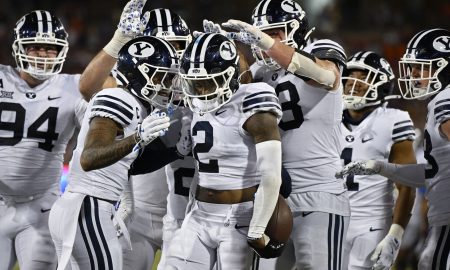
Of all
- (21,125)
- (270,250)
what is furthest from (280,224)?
(21,125)

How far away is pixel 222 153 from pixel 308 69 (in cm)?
63

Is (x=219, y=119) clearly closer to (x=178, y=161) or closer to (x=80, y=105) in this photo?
(x=178, y=161)

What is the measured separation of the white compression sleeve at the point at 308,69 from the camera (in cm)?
448

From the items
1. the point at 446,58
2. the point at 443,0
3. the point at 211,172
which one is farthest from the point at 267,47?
the point at 443,0

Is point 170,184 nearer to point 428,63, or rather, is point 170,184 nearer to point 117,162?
point 117,162

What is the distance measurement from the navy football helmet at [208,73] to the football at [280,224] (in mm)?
593

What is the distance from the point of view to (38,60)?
5.40 m

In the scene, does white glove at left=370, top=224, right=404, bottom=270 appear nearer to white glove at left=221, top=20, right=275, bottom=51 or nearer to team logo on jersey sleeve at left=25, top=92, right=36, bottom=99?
white glove at left=221, top=20, right=275, bottom=51

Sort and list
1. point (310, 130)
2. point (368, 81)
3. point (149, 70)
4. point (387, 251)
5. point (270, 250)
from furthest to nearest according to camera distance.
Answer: point (368, 81), point (387, 251), point (310, 130), point (149, 70), point (270, 250)

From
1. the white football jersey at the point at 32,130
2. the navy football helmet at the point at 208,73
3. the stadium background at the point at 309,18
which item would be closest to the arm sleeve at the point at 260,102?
the navy football helmet at the point at 208,73

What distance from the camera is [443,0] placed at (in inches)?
554

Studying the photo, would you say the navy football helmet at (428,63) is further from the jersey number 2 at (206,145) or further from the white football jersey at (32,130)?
the white football jersey at (32,130)

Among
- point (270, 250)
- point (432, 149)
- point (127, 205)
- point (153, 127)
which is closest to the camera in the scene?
point (153, 127)

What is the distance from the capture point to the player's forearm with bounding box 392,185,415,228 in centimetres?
559
